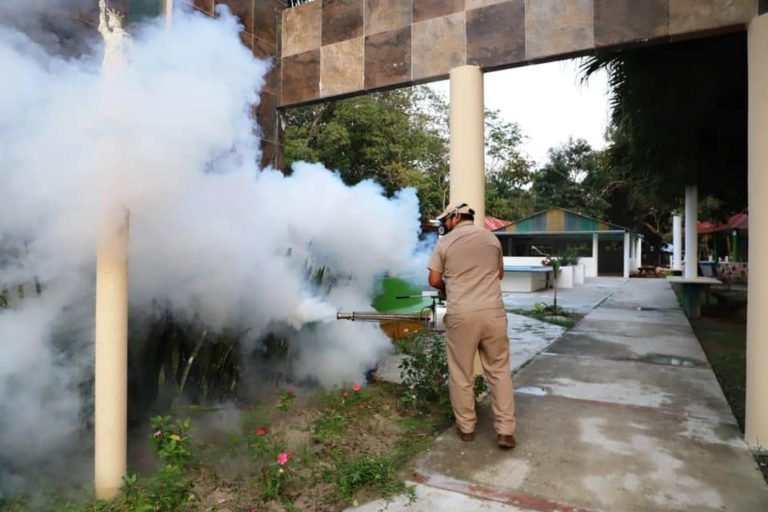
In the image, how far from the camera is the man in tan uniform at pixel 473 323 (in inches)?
135

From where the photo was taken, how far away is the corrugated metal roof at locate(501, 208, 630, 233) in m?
26.1

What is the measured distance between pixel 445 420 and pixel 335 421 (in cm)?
89

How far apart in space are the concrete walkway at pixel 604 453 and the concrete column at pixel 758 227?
382 mm

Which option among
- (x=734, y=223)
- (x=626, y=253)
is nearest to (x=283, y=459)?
(x=734, y=223)

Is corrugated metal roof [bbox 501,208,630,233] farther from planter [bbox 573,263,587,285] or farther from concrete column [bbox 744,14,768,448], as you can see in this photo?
concrete column [bbox 744,14,768,448]

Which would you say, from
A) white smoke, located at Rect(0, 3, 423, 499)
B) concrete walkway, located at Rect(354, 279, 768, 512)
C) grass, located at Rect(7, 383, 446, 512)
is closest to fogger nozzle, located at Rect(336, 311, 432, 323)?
white smoke, located at Rect(0, 3, 423, 499)

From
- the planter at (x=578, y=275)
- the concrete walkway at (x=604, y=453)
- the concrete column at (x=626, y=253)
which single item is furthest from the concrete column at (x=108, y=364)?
the concrete column at (x=626, y=253)

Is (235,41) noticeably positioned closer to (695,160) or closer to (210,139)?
(210,139)

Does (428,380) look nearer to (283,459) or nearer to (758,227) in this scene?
(283,459)

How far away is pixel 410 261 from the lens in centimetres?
627

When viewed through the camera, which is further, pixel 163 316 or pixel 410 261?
pixel 410 261

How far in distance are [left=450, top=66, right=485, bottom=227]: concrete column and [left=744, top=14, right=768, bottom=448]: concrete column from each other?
1.82 meters

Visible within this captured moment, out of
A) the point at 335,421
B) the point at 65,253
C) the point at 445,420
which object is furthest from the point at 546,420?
the point at 65,253

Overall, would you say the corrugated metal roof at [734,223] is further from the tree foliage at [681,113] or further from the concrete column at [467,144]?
the concrete column at [467,144]
